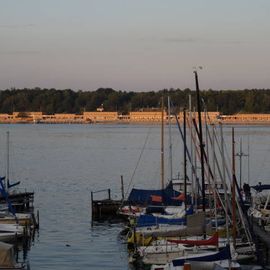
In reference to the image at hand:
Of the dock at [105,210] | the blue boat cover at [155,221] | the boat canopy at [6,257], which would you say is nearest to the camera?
the boat canopy at [6,257]

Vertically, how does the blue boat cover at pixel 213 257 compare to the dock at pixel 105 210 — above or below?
above

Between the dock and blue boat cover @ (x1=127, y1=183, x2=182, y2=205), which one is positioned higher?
blue boat cover @ (x1=127, y1=183, x2=182, y2=205)

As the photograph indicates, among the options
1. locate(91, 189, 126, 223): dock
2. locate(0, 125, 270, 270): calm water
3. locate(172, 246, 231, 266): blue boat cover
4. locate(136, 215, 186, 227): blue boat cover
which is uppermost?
locate(172, 246, 231, 266): blue boat cover

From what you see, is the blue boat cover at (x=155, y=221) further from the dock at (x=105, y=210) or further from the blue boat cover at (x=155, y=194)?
the dock at (x=105, y=210)

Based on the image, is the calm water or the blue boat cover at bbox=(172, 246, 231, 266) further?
the calm water

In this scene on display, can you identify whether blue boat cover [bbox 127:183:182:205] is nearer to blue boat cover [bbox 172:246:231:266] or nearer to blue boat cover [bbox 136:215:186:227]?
blue boat cover [bbox 136:215:186:227]

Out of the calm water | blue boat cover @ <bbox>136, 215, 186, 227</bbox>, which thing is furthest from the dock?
blue boat cover @ <bbox>136, 215, 186, 227</bbox>

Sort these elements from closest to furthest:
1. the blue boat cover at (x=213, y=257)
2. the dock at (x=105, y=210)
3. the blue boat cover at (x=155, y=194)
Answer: the blue boat cover at (x=213, y=257), the blue boat cover at (x=155, y=194), the dock at (x=105, y=210)

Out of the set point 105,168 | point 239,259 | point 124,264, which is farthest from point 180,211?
point 105,168

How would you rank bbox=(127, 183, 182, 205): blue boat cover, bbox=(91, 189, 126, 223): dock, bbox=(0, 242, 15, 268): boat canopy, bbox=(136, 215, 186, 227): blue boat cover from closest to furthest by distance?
bbox=(0, 242, 15, 268): boat canopy → bbox=(136, 215, 186, 227): blue boat cover → bbox=(127, 183, 182, 205): blue boat cover → bbox=(91, 189, 126, 223): dock

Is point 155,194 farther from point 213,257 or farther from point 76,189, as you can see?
point 76,189

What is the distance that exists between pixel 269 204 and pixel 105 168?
51692 mm

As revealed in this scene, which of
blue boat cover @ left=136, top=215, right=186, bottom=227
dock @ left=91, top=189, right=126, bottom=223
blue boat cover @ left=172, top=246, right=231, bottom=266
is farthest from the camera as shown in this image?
dock @ left=91, top=189, right=126, bottom=223

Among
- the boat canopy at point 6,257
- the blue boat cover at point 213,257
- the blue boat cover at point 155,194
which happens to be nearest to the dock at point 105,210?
the blue boat cover at point 155,194
